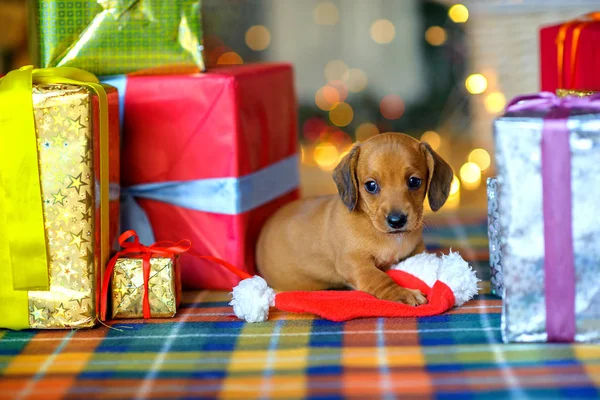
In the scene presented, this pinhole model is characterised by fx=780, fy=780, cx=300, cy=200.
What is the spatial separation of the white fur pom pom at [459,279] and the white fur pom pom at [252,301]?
508 millimetres

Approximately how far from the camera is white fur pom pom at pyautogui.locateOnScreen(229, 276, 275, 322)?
2.15 metres

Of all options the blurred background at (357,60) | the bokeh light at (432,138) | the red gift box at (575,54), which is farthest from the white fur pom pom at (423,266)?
the bokeh light at (432,138)

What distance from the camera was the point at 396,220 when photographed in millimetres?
2223

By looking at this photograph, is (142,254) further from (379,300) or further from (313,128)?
(313,128)

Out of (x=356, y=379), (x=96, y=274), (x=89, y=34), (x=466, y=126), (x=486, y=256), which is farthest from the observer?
(x=466, y=126)

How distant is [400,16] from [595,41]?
3.22 m

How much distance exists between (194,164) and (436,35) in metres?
3.54

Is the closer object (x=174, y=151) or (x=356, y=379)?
(x=356, y=379)

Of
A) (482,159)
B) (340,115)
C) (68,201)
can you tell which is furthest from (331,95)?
(68,201)

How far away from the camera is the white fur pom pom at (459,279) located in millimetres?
2223

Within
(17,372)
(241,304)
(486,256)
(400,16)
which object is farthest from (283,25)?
(17,372)

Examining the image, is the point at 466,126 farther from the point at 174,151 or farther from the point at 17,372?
the point at 17,372

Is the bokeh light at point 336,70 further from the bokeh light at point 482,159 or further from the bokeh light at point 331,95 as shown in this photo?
the bokeh light at point 482,159

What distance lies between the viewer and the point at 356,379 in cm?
170
